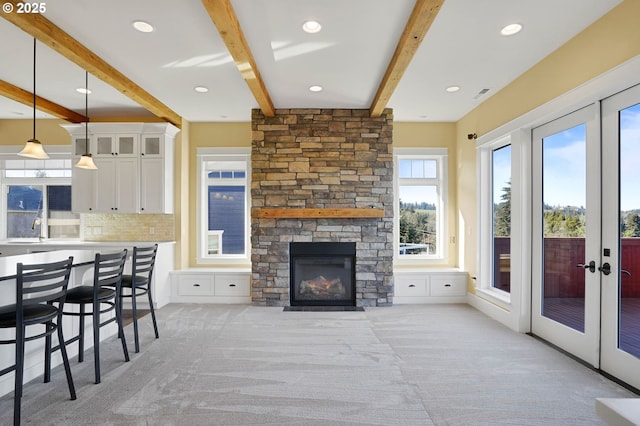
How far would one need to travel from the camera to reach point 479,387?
2.54 meters

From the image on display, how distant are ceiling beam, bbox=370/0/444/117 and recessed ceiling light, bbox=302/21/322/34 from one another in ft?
2.32

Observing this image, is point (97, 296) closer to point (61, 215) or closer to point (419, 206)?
point (61, 215)

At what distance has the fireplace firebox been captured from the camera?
496cm

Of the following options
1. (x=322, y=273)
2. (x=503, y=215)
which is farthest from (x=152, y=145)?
(x=503, y=215)

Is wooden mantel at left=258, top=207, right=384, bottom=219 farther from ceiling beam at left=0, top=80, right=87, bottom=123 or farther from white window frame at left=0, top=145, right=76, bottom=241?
white window frame at left=0, top=145, right=76, bottom=241

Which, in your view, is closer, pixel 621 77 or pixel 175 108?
pixel 621 77

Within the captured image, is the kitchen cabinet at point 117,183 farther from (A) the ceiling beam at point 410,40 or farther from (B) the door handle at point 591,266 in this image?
(B) the door handle at point 591,266

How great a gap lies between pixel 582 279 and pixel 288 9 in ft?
11.0

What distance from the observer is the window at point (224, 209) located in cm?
561

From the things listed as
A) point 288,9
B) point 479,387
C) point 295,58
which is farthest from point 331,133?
point 479,387

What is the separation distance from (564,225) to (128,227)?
5697 millimetres

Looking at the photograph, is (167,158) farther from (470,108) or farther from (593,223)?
(593,223)

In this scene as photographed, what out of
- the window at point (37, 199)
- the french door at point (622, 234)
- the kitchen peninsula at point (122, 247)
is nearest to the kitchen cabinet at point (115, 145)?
the window at point (37, 199)

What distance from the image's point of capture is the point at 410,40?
109 inches
